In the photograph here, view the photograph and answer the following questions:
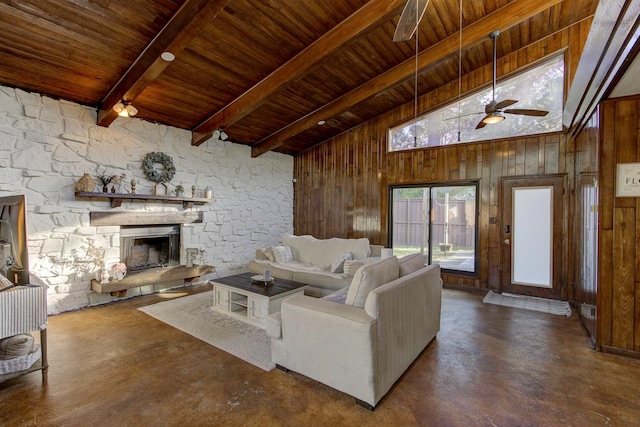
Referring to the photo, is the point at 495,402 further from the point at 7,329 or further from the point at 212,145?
the point at 212,145

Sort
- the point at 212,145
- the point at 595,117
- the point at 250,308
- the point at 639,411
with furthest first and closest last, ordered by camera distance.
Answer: the point at 212,145
the point at 250,308
the point at 595,117
the point at 639,411

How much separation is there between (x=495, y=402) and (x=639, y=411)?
972 mm

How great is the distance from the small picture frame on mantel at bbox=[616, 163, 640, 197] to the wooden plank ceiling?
7.04ft

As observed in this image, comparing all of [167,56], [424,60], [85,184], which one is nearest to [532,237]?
[424,60]

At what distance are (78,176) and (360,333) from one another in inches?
175

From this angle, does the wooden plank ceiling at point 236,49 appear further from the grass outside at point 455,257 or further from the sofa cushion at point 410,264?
the grass outside at point 455,257

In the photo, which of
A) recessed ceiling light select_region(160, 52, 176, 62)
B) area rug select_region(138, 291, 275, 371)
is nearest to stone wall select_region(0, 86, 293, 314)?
area rug select_region(138, 291, 275, 371)

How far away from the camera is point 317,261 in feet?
17.5

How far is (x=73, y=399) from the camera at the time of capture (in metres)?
2.21

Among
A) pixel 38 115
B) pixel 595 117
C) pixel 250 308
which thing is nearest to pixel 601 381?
pixel 595 117

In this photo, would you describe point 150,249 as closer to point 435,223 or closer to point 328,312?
point 328,312

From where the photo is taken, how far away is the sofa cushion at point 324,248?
4984mm

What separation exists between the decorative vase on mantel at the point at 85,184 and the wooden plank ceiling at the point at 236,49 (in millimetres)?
864

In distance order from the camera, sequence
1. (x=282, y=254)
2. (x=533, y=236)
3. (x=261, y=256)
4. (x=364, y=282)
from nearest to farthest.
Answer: (x=364, y=282), (x=533, y=236), (x=282, y=254), (x=261, y=256)
